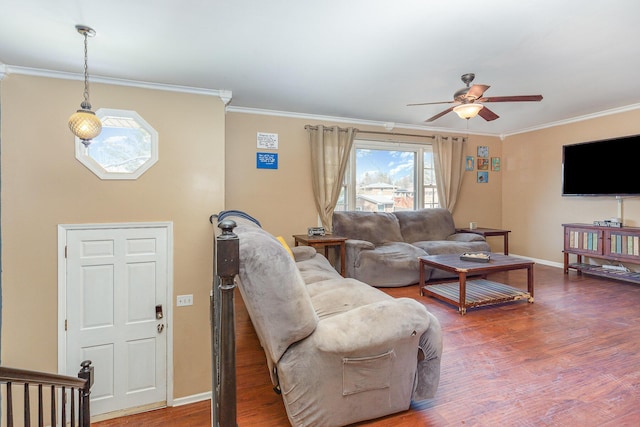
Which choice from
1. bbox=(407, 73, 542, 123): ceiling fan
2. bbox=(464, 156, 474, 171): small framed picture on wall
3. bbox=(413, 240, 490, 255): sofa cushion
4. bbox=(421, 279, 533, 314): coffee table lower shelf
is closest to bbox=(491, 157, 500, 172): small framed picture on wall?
bbox=(464, 156, 474, 171): small framed picture on wall

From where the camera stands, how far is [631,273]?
414cm

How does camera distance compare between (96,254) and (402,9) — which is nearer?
(402,9)

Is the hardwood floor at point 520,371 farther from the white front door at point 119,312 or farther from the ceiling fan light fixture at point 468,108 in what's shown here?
the ceiling fan light fixture at point 468,108

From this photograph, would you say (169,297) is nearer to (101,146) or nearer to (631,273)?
(101,146)

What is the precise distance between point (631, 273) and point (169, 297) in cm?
591

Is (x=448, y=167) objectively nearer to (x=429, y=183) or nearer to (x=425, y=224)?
(x=429, y=183)

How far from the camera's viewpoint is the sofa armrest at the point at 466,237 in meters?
4.79

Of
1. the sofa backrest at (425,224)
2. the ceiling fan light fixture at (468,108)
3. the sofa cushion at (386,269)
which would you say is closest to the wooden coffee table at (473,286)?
the sofa cushion at (386,269)

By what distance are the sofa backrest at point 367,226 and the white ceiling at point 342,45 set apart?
1.77 m

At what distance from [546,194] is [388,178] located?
109 inches

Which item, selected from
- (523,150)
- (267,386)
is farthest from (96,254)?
(523,150)

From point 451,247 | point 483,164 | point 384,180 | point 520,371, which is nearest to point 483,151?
point 483,164

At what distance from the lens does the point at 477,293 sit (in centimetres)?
344

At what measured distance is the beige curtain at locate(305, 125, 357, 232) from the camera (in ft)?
15.4
